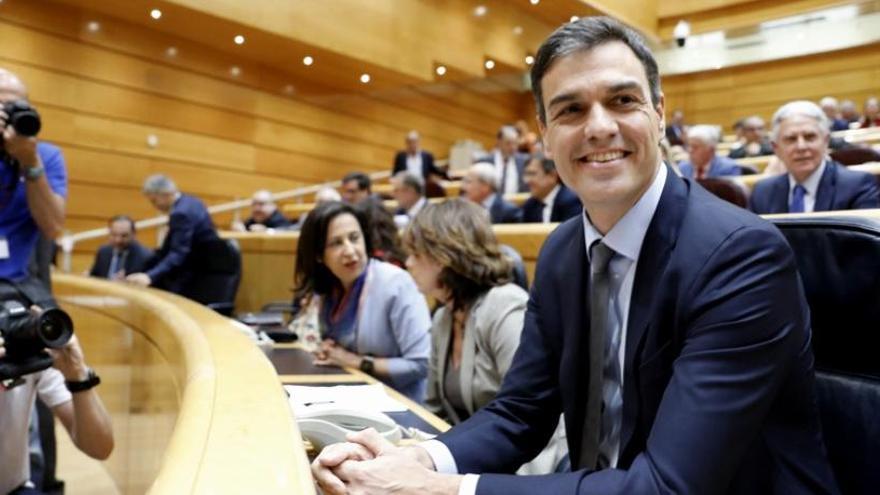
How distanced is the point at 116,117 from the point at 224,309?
3.22 metres

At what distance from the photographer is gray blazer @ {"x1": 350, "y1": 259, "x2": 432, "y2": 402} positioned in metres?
1.92

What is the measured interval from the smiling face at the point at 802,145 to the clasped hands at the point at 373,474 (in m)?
2.18

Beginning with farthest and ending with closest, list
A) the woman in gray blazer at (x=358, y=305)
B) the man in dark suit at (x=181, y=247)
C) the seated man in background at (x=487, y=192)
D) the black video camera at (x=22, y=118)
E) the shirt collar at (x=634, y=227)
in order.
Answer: the seated man in background at (x=487, y=192)
the man in dark suit at (x=181, y=247)
the woman in gray blazer at (x=358, y=305)
the black video camera at (x=22, y=118)
the shirt collar at (x=634, y=227)

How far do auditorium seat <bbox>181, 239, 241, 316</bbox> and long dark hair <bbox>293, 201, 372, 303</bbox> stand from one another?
5.14 ft

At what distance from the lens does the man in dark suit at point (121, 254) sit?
467 centimetres

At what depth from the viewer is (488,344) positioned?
150 centimetres

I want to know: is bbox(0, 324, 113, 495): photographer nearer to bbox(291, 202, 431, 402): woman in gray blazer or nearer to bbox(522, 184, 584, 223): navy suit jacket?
bbox(291, 202, 431, 402): woman in gray blazer

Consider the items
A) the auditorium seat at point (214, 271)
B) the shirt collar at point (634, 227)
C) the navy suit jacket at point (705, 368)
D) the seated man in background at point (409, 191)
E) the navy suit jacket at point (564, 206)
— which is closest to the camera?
the navy suit jacket at point (705, 368)

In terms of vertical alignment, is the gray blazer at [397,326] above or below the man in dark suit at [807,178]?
below

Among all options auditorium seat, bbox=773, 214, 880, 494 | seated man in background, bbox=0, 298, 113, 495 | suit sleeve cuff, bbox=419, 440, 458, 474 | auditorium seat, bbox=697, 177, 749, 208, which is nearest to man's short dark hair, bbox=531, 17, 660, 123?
auditorium seat, bbox=773, 214, 880, 494

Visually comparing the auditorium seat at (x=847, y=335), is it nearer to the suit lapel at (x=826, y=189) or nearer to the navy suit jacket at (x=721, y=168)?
the suit lapel at (x=826, y=189)

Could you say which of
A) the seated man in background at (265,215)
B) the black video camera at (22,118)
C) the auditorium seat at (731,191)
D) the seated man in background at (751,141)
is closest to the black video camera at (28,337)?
the black video camera at (22,118)

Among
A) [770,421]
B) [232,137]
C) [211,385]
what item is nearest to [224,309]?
[211,385]

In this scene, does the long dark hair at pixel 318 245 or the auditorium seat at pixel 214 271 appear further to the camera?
the auditorium seat at pixel 214 271
